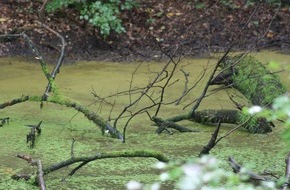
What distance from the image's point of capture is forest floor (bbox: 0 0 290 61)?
410 inches

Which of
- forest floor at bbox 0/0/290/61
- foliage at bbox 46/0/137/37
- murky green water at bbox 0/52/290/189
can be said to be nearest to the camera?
murky green water at bbox 0/52/290/189

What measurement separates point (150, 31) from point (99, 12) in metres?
1.20

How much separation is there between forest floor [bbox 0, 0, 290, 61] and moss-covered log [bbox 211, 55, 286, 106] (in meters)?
2.97

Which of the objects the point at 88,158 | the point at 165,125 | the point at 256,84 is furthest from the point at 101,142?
the point at 256,84

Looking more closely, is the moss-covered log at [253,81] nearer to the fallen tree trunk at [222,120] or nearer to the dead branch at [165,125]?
the fallen tree trunk at [222,120]

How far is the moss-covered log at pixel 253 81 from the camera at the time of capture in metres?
5.91

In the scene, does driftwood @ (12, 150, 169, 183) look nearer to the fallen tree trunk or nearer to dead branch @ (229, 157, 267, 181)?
dead branch @ (229, 157, 267, 181)

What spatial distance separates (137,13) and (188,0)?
1.37 metres

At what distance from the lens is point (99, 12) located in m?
10.5

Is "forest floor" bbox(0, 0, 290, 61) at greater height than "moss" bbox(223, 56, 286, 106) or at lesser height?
greater

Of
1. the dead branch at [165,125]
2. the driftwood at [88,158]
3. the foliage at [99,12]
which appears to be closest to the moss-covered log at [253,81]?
the dead branch at [165,125]

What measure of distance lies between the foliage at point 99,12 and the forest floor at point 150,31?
28 centimetres

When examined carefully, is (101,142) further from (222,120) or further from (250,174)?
(250,174)

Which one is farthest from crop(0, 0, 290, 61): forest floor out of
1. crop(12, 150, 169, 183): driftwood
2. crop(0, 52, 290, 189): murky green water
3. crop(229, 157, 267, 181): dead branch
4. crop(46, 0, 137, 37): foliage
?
crop(229, 157, 267, 181): dead branch
